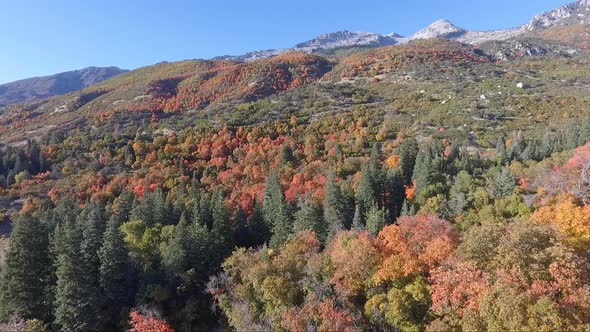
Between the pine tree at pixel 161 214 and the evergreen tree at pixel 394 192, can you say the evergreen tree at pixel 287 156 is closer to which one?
the evergreen tree at pixel 394 192

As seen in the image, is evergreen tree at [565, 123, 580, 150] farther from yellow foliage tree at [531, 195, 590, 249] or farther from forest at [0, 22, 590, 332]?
yellow foliage tree at [531, 195, 590, 249]

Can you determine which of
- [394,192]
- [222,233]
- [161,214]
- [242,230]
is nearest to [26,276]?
[222,233]

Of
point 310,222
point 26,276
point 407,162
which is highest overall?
point 407,162

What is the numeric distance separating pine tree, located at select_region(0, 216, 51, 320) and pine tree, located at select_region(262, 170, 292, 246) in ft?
97.5

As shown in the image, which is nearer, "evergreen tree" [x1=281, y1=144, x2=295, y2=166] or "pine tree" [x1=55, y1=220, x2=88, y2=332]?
"pine tree" [x1=55, y1=220, x2=88, y2=332]

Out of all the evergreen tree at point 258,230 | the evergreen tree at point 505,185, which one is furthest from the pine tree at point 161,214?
the evergreen tree at point 505,185

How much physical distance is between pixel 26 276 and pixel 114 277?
9026 millimetres

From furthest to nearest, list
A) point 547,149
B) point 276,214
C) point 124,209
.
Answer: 1. point 547,149
2. point 124,209
3. point 276,214

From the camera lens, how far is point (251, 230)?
66875mm

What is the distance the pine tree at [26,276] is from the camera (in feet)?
136

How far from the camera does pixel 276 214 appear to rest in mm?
65125

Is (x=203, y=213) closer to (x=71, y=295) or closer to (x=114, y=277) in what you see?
(x=114, y=277)

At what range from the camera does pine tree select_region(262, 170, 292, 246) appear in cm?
6062

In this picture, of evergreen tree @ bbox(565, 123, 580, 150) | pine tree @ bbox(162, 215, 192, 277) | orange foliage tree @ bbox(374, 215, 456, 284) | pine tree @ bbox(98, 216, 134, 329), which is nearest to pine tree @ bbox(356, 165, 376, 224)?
orange foliage tree @ bbox(374, 215, 456, 284)
